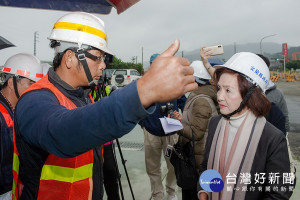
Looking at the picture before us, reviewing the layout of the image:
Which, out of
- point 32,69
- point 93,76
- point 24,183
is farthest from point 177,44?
point 32,69

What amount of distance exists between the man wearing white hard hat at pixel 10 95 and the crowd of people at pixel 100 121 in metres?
0.01

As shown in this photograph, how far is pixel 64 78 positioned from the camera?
157 centimetres

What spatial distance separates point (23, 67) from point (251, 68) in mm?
2794

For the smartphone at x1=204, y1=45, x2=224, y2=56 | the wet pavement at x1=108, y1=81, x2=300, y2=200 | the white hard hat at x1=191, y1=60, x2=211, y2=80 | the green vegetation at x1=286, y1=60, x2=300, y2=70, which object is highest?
the green vegetation at x1=286, y1=60, x2=300, y2=70

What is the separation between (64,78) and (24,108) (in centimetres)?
54

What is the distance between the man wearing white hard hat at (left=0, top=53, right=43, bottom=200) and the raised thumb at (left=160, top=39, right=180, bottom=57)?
82.0 inches

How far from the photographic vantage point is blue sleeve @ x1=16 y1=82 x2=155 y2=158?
0.73m

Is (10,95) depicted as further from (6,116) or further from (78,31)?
(78,31)

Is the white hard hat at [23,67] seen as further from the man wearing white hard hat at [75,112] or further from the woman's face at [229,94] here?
the woman's face at [229,94]

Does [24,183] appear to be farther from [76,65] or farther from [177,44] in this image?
[177,44]

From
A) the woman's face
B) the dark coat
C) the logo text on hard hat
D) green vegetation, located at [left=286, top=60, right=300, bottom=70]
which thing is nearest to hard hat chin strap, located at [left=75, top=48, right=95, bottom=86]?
the woman's face

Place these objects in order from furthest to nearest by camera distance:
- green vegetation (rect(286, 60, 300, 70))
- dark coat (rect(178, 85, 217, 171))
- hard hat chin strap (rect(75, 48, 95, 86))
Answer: green vegetation (rect(286, 60, 300, 70)) < dark coat (rect(178, 85, 217, 171)) < hard hat chin strap (rect(75, 48, 95, 86))

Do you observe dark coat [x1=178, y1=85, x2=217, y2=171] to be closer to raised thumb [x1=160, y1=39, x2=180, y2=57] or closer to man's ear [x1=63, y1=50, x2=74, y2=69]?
man's ear [x1=63, y1=50, x2=74, y2=69]

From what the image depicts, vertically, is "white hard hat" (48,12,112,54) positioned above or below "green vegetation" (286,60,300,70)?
below
